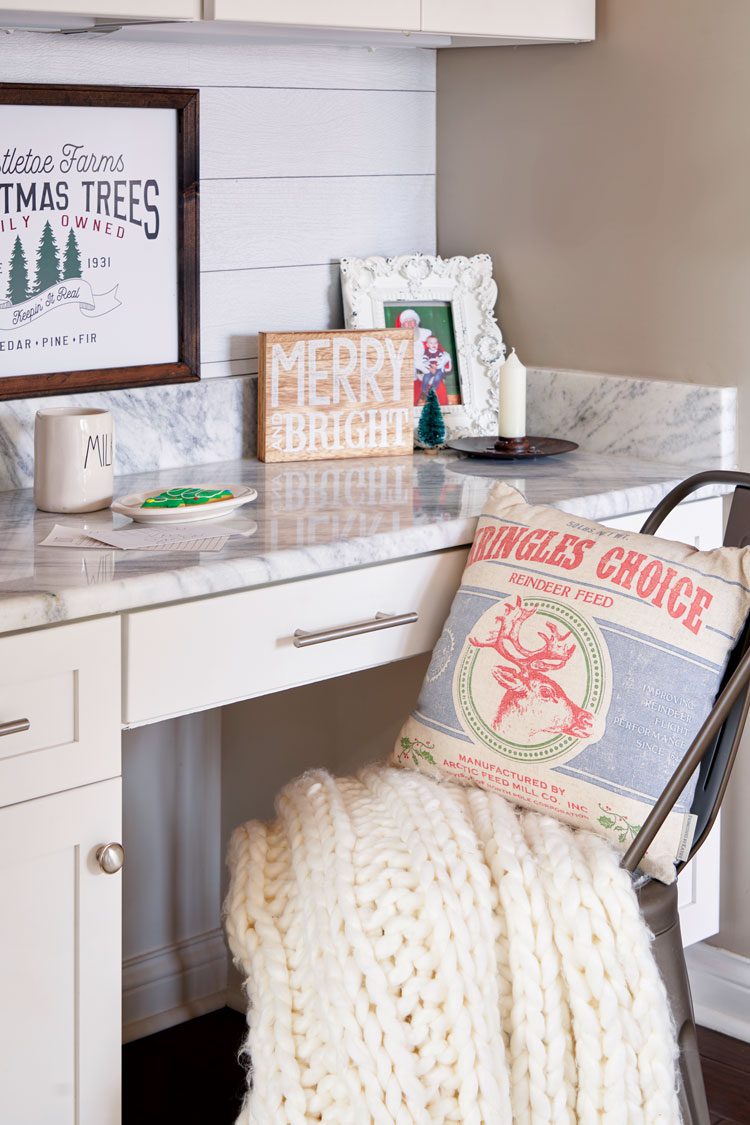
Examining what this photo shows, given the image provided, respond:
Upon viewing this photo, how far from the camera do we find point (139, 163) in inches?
76.1

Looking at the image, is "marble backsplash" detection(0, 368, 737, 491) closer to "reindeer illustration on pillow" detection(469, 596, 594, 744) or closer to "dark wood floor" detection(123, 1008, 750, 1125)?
"reindeer illustration on pillow" detection(469, 596, 594, 744)

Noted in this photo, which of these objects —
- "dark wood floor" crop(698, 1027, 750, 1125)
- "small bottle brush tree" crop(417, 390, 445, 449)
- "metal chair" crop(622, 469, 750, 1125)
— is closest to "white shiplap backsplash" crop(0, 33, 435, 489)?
"small bottle brush tree" crop(417, 390, 445, 449)

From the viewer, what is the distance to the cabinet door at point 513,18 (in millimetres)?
1897

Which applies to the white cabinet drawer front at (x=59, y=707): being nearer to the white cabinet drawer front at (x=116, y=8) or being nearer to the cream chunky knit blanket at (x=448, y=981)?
the cream chunky knit blanket at (x=448, y=981)

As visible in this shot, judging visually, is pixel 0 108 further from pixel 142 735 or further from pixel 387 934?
pixel 387 934

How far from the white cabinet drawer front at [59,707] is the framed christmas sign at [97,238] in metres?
0.59

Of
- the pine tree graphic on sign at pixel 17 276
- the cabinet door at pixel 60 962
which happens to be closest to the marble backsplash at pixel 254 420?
the pine tree graphic on sign at pixel 17 276

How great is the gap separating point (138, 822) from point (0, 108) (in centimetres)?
109

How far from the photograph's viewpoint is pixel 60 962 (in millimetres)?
1369

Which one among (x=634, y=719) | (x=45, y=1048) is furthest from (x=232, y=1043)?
(x=634, y=719)

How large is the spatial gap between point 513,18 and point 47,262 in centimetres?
77

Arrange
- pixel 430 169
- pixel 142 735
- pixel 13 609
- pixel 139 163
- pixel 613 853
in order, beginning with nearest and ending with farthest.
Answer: pixel 13 609
pixel 613 853
pixel 139 163
pixel 142 735
pixel 430 169

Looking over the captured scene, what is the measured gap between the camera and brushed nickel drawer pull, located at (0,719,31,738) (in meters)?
1.28

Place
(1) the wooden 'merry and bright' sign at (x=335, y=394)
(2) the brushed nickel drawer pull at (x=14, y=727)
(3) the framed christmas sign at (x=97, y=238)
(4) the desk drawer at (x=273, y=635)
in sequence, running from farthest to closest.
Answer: (1) the wooden 'merry and bright' sign at (x=335, y=394) < (3) the framed christmas sign at (x=97, y=238) < (4) the desk drawer at (x=273, y=635) < (2) the brushed nickel drawer pull at (x=14, y=727)
